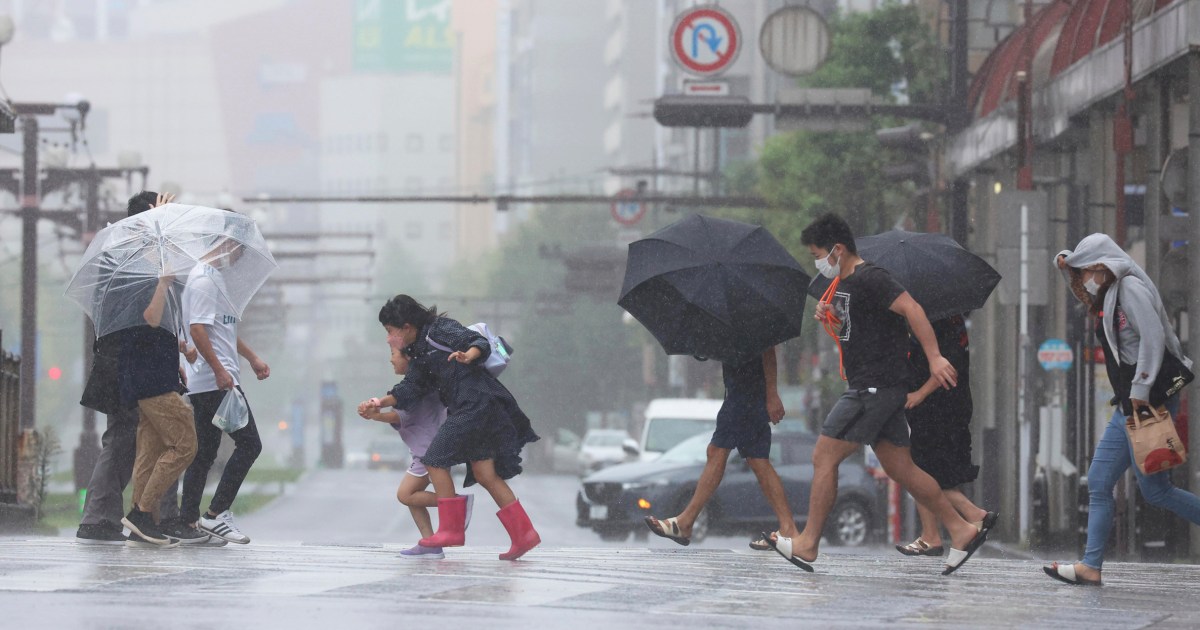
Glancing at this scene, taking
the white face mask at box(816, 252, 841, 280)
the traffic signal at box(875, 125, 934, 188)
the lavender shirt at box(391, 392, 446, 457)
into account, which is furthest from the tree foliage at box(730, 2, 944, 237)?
the white face mask at box(816, 252, 841, 280)

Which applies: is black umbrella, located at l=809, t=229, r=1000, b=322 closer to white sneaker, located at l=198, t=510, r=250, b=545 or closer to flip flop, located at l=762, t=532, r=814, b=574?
flip flop, located at l=762, t=532, r=814, b=574

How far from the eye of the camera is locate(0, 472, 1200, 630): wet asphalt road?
8.09 meters

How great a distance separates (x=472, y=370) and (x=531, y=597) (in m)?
2.49

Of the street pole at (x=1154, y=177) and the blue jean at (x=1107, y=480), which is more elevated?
the street pole at (x=1154, y=177)

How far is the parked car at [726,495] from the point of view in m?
25.2

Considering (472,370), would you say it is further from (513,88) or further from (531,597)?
(513,88)

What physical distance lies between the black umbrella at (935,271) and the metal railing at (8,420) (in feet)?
32.3

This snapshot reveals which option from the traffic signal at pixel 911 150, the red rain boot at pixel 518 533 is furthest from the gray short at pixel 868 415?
the traffic signal at pixel 911 150

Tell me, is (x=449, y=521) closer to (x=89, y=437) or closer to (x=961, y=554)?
(x=961, y=554)

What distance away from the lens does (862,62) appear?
3969 cm

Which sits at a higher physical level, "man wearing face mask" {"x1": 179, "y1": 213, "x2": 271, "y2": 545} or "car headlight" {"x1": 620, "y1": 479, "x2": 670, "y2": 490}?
"man wearing face mask" {"x1": 179, "y1": 213, "x2": 271, "y2": 545}

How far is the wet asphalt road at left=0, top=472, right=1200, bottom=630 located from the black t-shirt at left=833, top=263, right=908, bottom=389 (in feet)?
3.28

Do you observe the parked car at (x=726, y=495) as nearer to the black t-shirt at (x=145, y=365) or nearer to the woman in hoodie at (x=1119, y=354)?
the black t-shirt at (x=145, y=365)

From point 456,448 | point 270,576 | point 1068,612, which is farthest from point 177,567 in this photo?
point 1068,612
